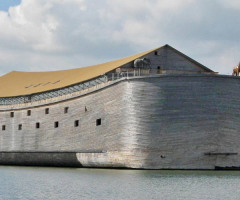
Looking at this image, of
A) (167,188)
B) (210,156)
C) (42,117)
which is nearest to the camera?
(167,188)

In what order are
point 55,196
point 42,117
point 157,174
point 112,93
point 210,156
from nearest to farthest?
point 55,196
point 157,174
point 210,156
point 112,93
point 42,117

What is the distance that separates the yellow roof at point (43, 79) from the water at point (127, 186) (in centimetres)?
1204

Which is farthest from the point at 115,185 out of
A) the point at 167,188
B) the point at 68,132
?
Answer: the point at 68,132

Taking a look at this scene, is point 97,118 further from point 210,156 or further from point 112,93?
point 210,156

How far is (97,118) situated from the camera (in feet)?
126

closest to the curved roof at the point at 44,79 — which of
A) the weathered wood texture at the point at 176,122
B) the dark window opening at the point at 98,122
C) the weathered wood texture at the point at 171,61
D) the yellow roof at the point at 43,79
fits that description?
the yellow roof at the point at 43,79

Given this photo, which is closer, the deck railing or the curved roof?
the deck railing

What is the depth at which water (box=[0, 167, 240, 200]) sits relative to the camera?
22.7m

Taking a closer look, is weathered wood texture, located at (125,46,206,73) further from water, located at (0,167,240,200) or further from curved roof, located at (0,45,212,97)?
water, located at (0,167,240,200)

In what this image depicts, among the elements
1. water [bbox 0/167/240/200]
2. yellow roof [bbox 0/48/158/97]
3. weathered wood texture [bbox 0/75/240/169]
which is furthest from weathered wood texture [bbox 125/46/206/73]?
water [bbox 0/167/240/200]

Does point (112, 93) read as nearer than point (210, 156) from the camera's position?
No

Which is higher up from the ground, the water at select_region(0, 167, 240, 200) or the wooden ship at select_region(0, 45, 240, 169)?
the wooden ship at select_region(0, 45, 240, 169)

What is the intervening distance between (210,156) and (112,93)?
24.2 feet

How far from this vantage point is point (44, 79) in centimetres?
5278
